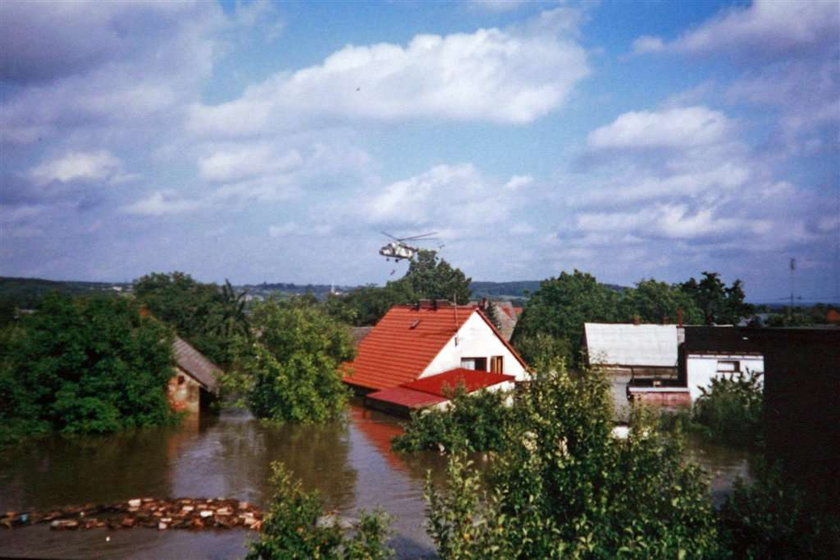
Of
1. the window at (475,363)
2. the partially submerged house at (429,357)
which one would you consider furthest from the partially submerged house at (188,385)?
the window at (475,363)

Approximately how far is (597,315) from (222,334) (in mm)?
30670

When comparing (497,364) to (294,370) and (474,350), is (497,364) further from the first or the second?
(294,370)

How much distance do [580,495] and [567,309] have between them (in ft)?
159

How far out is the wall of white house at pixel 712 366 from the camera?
115 ft

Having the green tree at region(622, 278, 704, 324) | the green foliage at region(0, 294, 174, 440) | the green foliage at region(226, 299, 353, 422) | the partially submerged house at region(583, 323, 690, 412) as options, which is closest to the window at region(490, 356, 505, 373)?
the partially submerged house at region(583, 323, 690, 412)

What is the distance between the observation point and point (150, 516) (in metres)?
17.2

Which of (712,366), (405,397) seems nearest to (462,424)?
(405,397)

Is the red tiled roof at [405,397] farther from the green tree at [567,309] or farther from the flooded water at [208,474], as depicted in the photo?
the green tree at [567,309]

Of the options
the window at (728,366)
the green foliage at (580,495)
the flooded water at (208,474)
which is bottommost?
the flooded water at (208,474)

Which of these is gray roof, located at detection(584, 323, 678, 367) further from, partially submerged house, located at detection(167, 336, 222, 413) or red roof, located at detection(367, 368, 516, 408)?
partially submerged house, located at detection(167, 336, 222, 413)

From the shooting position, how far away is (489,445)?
80.0ft

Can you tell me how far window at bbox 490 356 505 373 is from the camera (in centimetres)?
3706

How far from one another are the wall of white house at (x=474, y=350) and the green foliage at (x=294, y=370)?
6.25 m

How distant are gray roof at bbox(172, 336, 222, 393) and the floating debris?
12414 mm
